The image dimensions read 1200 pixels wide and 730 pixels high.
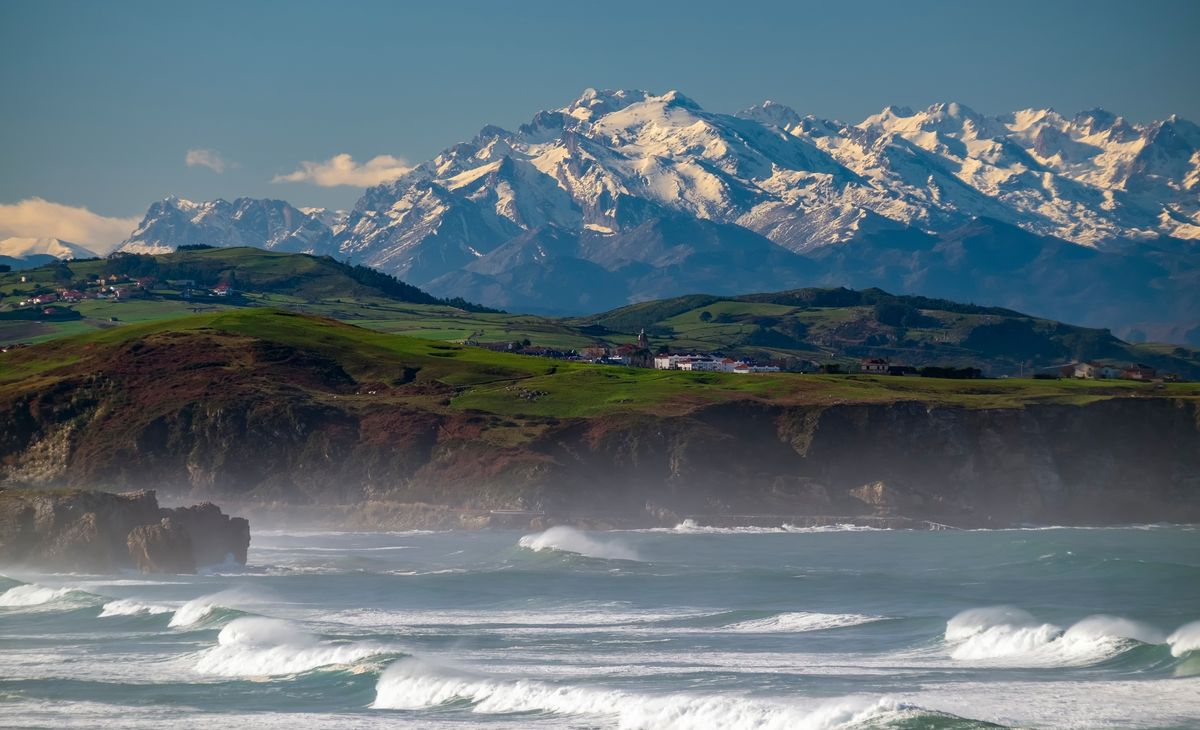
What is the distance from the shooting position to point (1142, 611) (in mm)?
66750

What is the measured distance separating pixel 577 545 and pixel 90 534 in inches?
1201

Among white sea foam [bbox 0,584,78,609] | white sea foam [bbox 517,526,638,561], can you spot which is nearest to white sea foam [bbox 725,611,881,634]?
white sea foam [bbox 517,526,638,561]

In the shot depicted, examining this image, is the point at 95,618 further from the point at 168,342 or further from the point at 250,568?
the point at 168,342

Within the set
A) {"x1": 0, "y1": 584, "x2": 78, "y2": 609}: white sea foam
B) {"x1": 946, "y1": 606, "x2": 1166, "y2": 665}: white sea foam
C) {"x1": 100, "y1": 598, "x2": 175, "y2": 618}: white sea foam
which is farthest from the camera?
{"x1": 0, "y1": 584, "x2": 78, "y2": 609}: white sea foam

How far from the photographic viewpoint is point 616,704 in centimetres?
5009

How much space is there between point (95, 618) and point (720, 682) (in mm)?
30532

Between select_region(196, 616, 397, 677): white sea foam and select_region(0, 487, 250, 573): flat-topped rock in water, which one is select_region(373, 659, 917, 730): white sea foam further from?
select_region(0, 487, 250, 573): flat-topped rock in water

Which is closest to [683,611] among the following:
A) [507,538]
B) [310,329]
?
[507,538]

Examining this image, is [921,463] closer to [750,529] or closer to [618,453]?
[750,529]

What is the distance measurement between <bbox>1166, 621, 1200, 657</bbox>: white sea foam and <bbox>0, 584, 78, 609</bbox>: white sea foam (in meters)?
48.2

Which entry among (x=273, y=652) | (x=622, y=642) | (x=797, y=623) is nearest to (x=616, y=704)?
(x=622, y=642)

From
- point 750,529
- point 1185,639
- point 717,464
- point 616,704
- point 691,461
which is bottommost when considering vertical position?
point 750,529

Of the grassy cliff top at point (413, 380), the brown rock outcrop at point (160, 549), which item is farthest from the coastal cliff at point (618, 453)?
the brown rock outcrop at point (160, 549)

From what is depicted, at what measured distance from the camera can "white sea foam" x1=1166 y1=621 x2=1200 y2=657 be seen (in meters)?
55.0
